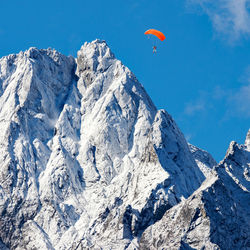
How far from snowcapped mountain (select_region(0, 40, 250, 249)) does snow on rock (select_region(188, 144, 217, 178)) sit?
218 mm

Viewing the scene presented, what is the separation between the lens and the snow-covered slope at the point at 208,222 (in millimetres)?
141375

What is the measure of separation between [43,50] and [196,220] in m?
58.6

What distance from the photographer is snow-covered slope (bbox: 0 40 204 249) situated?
156m

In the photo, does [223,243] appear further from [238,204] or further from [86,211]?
[86,211]

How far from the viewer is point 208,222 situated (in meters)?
142

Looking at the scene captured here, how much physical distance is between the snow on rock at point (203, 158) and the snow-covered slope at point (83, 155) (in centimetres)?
1174

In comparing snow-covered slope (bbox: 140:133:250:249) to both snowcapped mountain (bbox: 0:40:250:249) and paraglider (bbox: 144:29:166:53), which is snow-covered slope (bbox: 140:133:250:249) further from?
paraglider (bbox: 144:29:166:53)

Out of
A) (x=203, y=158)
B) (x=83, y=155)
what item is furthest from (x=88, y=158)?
(x=203, y=158)

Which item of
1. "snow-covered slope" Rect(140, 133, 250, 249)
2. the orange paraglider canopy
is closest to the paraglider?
the orange paraglider canopy

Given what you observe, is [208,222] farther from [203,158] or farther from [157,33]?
[203,158]

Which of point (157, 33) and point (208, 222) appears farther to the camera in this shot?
point (157, 33)

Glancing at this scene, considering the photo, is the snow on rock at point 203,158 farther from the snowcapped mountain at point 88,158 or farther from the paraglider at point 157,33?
the paraglider at point 157,33

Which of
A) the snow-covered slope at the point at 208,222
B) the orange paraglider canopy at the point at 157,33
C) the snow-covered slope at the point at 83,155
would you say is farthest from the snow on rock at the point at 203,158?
the snow-covered slope at the point at 208,222

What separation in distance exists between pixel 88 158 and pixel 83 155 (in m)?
0.96
